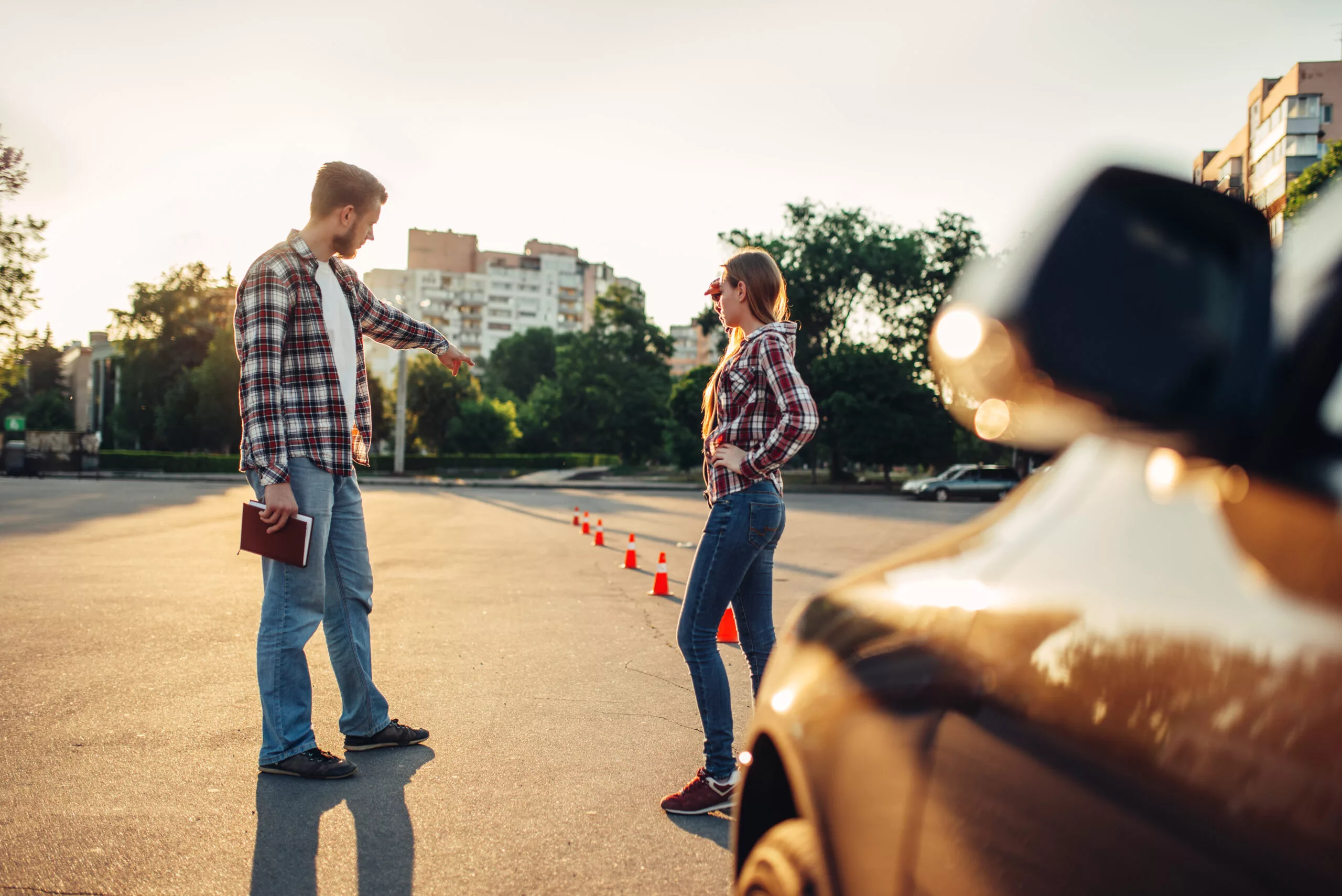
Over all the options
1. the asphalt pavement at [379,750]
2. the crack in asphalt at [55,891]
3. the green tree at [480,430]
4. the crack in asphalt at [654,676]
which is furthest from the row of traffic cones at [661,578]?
the green tree at [480,430]

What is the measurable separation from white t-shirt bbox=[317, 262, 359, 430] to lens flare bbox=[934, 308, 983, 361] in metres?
3.18

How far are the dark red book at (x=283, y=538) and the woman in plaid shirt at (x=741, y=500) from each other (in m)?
1.44

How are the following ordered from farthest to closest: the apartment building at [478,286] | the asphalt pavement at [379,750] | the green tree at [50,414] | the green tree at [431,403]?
the apartment building at [478,286]
the green tree at [50,414]
the green tree at [431,403]
the asphalt pavement at [379,750]

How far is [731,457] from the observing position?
353 centimetres

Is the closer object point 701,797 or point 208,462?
point 701,797

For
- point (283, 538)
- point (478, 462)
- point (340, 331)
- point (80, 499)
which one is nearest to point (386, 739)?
point (283, 538)

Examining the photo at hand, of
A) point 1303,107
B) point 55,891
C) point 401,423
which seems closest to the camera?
point 55,891

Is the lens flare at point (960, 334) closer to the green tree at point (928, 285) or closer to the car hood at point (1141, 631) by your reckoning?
the car hood at point (1141, 631)

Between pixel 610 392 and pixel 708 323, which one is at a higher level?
pixel 708 323

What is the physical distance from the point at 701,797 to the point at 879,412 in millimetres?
41823

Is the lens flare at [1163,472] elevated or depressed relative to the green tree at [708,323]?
depressed

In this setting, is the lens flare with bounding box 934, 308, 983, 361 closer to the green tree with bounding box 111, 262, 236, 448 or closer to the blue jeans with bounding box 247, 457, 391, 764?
the blue jeans with bounding box 247, 457, 391, 764

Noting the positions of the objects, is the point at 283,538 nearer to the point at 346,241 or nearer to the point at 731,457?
the point at 346,241

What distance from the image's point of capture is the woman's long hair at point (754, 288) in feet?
12.2
